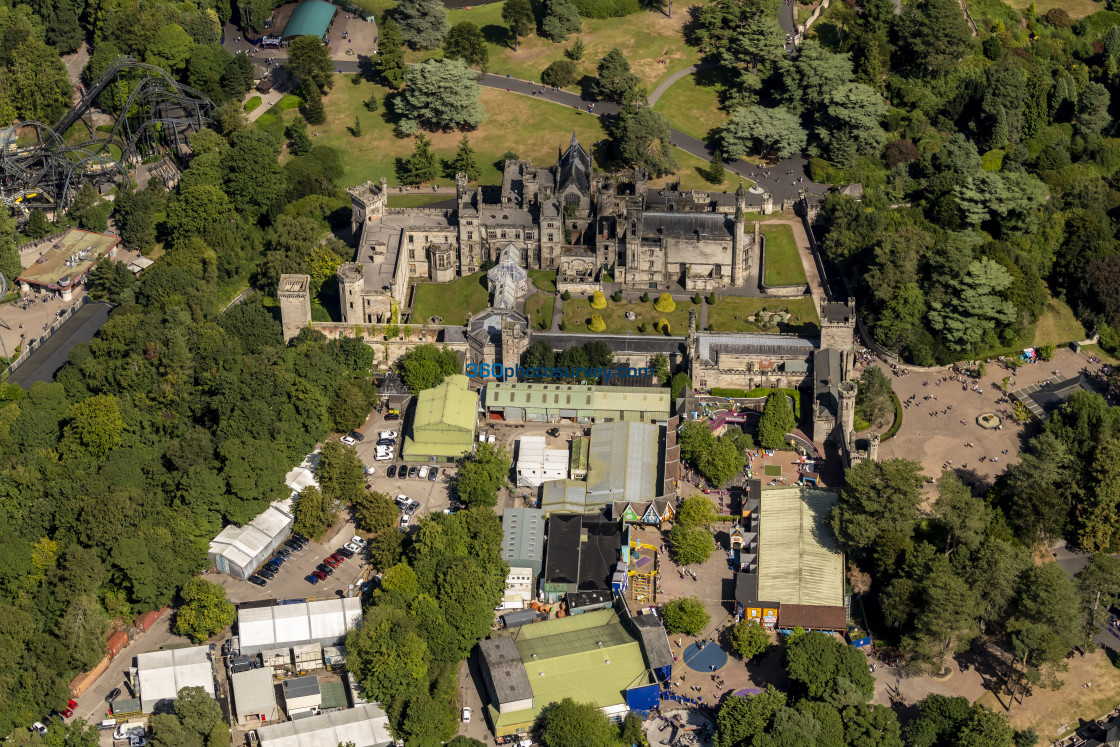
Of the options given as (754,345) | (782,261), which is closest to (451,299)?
(754,345)

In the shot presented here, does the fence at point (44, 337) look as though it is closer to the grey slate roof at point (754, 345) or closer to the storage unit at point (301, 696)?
the storage unit at point (301, 696)

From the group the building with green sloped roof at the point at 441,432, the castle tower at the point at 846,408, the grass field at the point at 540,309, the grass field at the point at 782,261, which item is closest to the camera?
the castle tower at the point at 846,408

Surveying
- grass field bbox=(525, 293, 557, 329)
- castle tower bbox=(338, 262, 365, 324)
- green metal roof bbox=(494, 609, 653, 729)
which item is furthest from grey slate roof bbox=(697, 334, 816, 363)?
castle tower bbox=(338, 262, 365, 324)

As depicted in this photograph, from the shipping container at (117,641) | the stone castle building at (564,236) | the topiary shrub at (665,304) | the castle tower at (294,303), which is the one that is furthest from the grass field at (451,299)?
the shipping container at (117,641)

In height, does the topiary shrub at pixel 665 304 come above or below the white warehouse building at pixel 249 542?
above

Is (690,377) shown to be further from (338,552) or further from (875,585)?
(338,552)

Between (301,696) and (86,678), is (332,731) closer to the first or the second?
(301,696)
